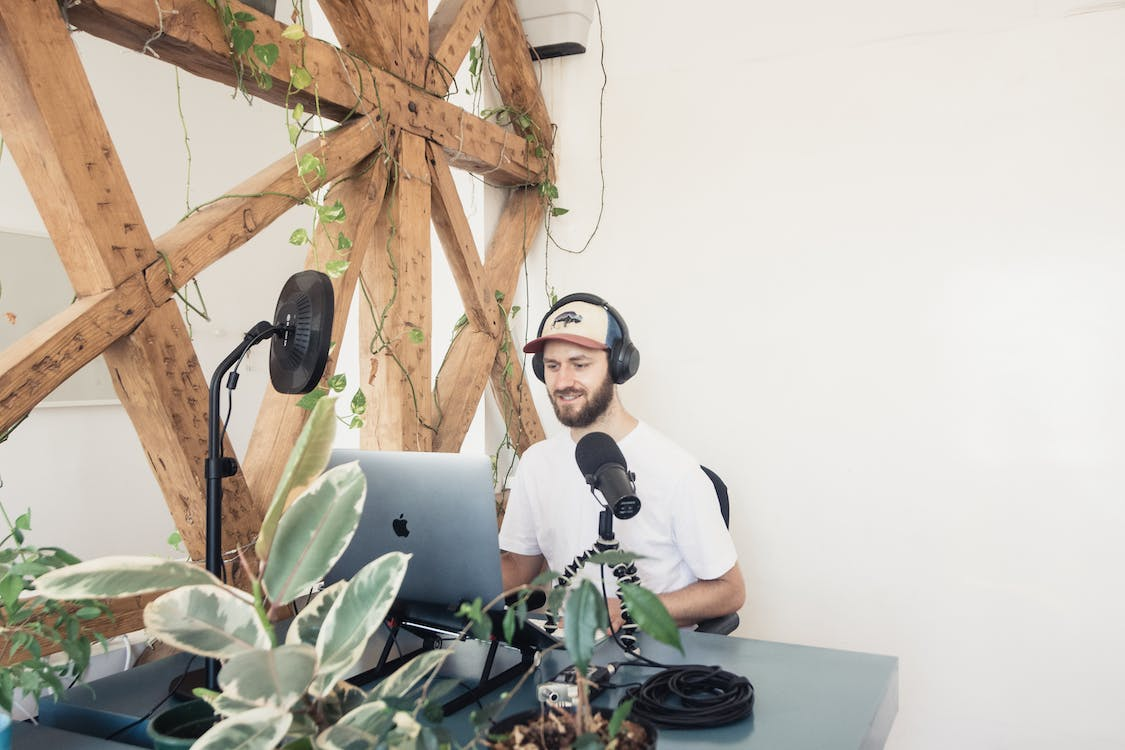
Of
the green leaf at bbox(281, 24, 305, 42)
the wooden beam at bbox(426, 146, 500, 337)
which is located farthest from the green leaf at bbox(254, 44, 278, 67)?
the wooden beam at bbox(426, 146, 500, 337)

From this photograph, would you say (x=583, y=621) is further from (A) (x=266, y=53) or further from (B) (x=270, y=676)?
(A) (x=266, y=53)

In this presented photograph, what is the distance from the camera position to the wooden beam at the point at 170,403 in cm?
195

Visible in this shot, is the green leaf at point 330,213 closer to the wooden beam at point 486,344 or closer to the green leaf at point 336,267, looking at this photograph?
the green leaf at point 336,267

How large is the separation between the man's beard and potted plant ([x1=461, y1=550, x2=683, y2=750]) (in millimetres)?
1511

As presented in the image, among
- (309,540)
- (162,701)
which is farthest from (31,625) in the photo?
(309,540)

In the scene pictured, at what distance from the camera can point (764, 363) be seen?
3225 millimetres

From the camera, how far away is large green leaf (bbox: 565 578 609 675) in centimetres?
Answer: 91

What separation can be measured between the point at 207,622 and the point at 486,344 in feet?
7.57

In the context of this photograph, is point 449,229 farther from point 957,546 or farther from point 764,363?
point 957,546

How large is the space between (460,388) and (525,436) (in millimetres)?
523

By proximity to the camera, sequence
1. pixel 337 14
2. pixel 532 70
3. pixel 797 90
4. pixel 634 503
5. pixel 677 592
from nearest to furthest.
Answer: pixel 634 503 → pixel 677 592 → pixel 337 14 → pixel 797 90 → pixel 532 70

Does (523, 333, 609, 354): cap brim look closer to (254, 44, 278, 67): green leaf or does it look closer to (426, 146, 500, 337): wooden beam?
(426, 146, 500, 337): wooden beam

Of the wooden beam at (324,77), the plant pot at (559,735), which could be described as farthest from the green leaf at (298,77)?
the plant pot at (559,735)

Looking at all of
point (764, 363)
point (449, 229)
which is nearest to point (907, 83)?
point (764, 363)
